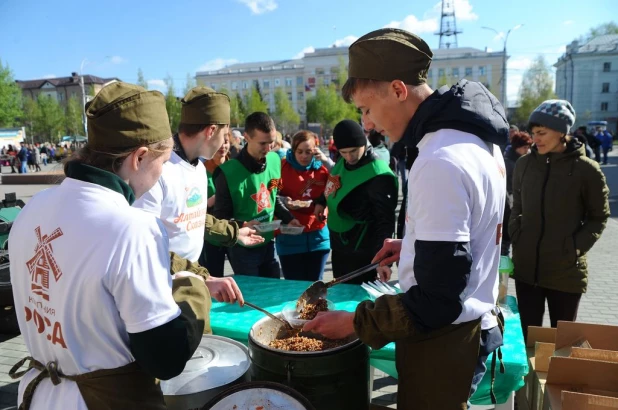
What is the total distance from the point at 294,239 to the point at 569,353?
2.37 m

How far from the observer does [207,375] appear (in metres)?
1.72

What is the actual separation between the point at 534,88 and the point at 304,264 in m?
51.9

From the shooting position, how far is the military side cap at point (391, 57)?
1.43 meters

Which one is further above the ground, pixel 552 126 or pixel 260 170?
pixel 552 126

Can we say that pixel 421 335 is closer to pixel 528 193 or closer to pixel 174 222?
pixel 174 222

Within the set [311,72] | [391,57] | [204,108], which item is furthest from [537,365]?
[311,72]

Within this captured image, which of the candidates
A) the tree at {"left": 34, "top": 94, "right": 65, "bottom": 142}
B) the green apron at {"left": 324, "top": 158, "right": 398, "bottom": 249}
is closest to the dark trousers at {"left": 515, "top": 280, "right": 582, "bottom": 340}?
the green apron at {"left": 324, "top": 158, "right": 398, "bottom": 249}

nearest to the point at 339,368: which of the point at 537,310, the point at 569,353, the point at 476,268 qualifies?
the point at 476,268

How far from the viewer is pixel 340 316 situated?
1.56 metres

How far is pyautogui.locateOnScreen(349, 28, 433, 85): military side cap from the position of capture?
1435 millimetres

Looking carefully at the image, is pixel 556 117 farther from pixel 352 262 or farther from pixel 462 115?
pixel 462 115

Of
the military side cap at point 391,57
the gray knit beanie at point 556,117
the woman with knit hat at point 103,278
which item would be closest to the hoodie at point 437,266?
the military side cap at point 391,57

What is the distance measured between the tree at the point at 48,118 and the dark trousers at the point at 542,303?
181 feet

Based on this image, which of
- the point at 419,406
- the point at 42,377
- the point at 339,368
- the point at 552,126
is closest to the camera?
the point at 42,377
